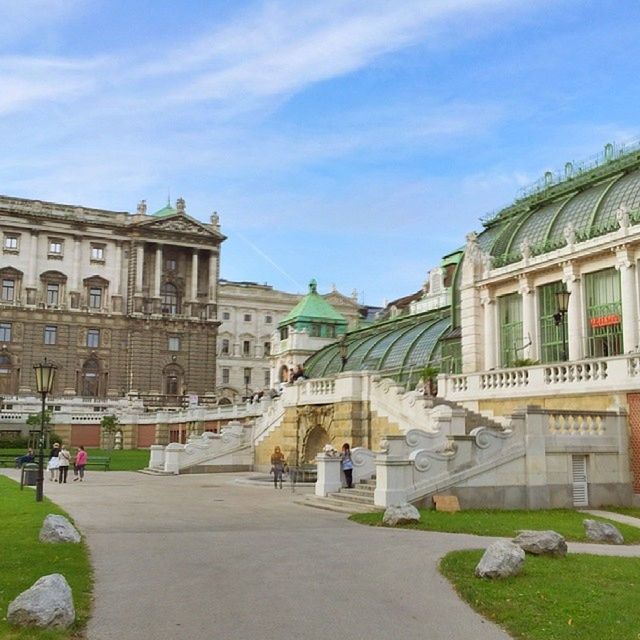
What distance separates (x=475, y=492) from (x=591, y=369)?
6091 millimetres

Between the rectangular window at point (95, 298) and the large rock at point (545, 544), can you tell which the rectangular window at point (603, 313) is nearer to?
the large rock at point (545, 544)

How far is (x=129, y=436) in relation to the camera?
82938 millimetres

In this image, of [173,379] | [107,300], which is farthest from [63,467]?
[107,300]

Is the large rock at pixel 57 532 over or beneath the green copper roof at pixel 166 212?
beneath

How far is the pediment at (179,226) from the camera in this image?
102m

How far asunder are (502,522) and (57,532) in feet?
34.1

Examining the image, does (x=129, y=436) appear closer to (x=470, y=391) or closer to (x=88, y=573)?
(x=470, y=391)

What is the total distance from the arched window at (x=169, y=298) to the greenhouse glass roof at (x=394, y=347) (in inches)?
1931

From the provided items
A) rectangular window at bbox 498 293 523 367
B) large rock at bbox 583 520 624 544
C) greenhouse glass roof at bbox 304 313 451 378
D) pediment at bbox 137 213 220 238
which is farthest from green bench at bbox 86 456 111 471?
pediment at bbox 137 213 220 238

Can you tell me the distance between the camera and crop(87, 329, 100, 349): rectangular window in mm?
98250

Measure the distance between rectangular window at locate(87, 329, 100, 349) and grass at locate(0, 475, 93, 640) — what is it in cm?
8060

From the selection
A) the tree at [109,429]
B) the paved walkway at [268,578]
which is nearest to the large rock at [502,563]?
the paved walkway at [268,578]

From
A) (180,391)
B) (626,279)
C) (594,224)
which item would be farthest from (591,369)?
(180,391)

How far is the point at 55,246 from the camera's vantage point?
9856cm
